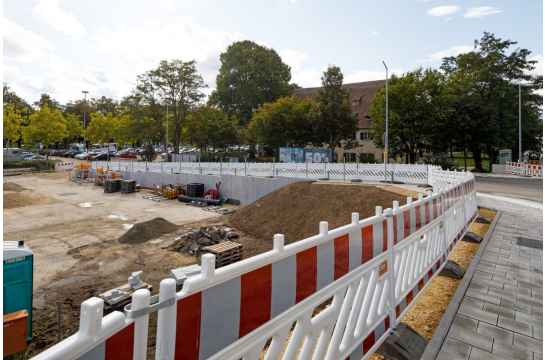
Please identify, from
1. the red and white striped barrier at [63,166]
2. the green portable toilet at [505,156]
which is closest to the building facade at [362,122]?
the green portable toilet at [505,156]

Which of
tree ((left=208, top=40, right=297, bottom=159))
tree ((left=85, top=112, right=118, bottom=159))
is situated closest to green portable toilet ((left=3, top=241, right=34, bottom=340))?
tree ((left=208, top=40, right=297, bottom=159))

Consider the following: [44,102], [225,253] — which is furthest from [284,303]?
[44,102]

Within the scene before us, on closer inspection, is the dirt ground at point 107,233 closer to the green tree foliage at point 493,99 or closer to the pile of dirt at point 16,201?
the pile of dirt at point 16,201

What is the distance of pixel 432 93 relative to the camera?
3353cm

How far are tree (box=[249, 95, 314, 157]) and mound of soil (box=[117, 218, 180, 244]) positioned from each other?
2626 cm

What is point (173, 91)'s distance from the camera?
44.3 metres

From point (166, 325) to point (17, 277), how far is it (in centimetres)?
528

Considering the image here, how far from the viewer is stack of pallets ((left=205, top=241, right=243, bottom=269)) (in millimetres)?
9781

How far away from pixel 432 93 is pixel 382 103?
17.0 feet

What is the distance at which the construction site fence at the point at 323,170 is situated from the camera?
20.6 metres

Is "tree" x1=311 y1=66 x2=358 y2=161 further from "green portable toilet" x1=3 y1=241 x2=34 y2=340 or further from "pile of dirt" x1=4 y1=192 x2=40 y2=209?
"green portable toilet" x1=3 y1=241 x2=34 y2=340

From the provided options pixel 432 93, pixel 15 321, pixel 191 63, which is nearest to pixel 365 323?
pixel 15 321

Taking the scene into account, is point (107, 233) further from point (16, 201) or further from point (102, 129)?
point (102, 129)

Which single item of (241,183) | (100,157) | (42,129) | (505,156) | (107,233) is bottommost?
(107,233)
